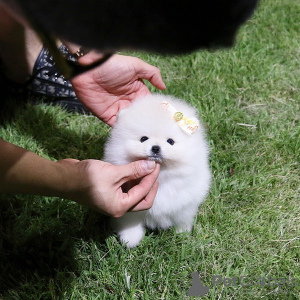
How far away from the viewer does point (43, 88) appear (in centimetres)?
214

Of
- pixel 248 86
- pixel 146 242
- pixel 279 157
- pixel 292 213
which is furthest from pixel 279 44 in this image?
pixel 146 242

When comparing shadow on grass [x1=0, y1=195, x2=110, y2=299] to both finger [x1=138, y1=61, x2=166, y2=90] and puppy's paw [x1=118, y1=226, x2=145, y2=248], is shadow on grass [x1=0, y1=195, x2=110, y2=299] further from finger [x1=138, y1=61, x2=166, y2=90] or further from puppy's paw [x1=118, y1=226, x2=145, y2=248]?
finger [x1=138, y1=61, x2=166, y2=90]

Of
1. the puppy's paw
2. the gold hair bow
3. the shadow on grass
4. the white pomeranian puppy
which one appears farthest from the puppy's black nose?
the shadow on grass

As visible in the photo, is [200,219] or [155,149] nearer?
[155,149]

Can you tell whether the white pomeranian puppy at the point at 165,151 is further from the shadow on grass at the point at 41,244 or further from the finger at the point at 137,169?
the shadow on grass at the point at 41,244

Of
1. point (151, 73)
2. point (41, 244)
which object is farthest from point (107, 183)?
point (151, 73)

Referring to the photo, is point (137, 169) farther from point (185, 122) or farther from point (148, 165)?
point (185, 122)

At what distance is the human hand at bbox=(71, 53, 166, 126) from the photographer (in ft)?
5.37

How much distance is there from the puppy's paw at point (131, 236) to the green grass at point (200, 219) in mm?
31

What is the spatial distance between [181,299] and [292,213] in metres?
0.61

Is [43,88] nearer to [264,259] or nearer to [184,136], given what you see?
[184,136]

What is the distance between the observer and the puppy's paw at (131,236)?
1532 millimetres

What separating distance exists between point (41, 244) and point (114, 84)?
2.32 ft

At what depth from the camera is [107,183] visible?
4.06ft
